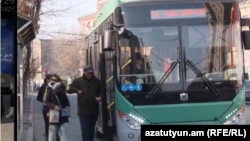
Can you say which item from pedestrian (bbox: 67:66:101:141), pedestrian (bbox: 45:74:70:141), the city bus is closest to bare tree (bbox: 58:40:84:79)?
pedestrian (bbox: 67:66:101:141)

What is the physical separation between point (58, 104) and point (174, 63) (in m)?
2.48

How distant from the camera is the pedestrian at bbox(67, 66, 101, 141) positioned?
30.3 ft

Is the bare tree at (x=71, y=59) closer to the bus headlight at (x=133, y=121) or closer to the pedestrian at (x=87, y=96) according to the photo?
the pedestrian at (x=87, y=96)

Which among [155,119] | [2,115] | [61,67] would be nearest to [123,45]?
[155,119]

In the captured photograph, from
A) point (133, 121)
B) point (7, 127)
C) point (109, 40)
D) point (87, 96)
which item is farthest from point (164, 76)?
point (7, 127)

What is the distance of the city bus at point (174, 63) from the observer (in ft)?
26.8

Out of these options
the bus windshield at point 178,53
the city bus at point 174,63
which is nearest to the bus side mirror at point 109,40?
the city bus at point 174,63

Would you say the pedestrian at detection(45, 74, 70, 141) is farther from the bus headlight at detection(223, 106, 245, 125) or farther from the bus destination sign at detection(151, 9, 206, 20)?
the bus headlight at detection(223, 106, 245, 125)

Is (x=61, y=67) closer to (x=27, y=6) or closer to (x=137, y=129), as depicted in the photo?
(x=27, y=6)

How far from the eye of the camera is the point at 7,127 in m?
9.46

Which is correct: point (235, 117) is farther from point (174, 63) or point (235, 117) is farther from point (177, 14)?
point (177, 14)

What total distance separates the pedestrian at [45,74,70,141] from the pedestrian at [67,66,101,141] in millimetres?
403

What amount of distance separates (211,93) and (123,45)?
1864 mm

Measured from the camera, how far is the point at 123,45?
830cm
